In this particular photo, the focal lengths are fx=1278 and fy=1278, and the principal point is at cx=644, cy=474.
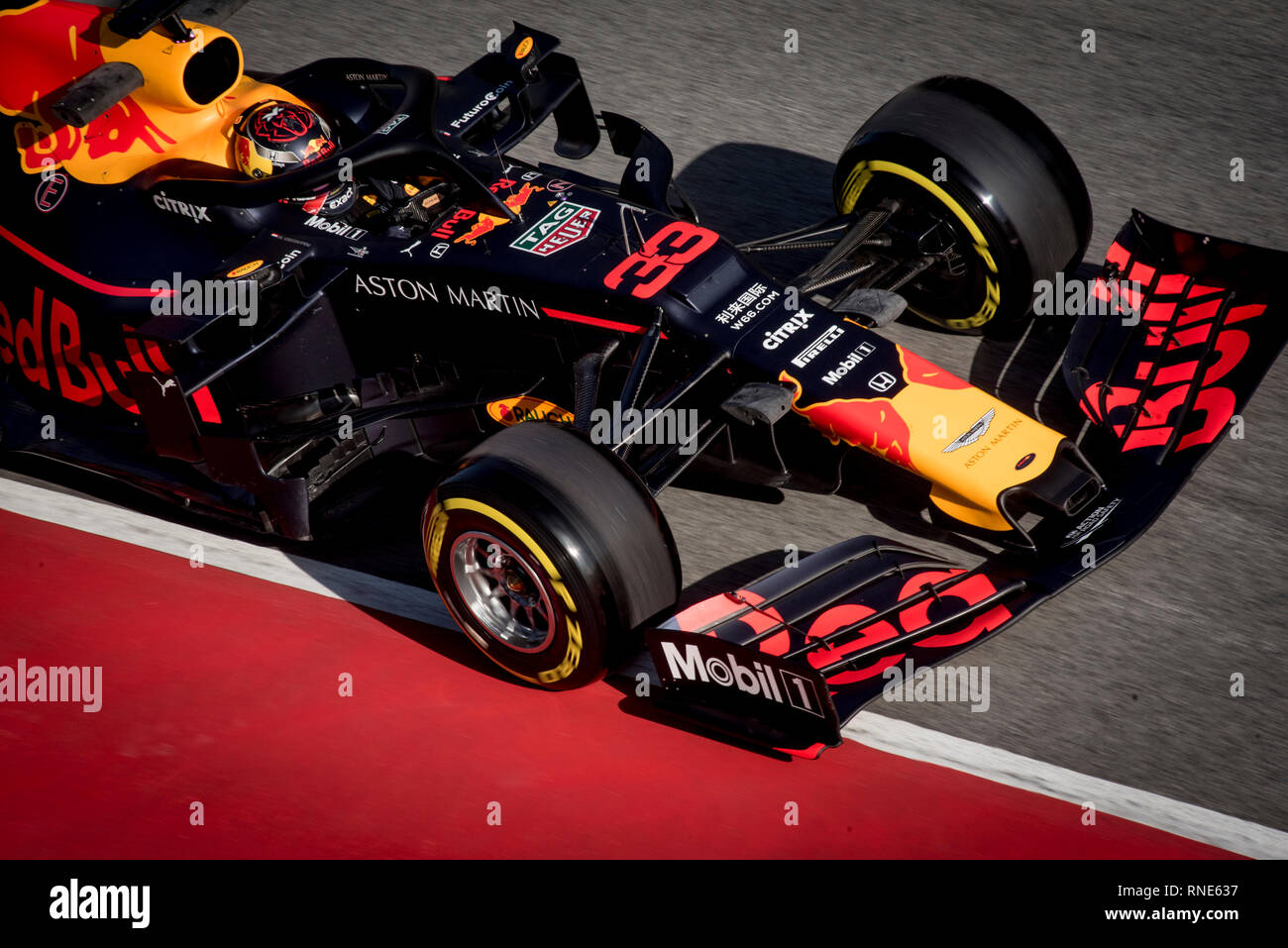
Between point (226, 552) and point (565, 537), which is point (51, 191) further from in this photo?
point (565, 537)

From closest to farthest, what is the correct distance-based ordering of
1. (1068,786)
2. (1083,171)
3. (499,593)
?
(1068,786), (499,593), (1083,171)

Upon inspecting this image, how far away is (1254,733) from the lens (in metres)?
3.93

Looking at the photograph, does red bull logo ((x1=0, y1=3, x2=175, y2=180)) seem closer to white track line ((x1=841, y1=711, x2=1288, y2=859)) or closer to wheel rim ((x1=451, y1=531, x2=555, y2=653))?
wheel rim ((x1=451, y1=531, x2=555, y2=653))

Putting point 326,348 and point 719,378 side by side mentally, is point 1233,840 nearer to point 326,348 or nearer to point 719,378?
point 719,378

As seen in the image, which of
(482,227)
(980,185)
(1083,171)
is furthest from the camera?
(1083,171)

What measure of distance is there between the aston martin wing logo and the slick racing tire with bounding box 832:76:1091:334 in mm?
979

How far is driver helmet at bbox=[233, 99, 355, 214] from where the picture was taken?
458cm

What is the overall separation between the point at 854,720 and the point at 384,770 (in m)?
1.51

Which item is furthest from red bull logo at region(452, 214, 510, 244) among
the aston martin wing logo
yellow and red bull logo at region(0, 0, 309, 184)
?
the aston martin wing logo

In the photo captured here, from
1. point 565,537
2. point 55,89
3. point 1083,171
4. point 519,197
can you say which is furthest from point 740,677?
point 1083,171

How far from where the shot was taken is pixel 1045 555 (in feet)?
13.1

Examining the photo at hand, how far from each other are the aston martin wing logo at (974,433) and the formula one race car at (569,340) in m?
0.02
